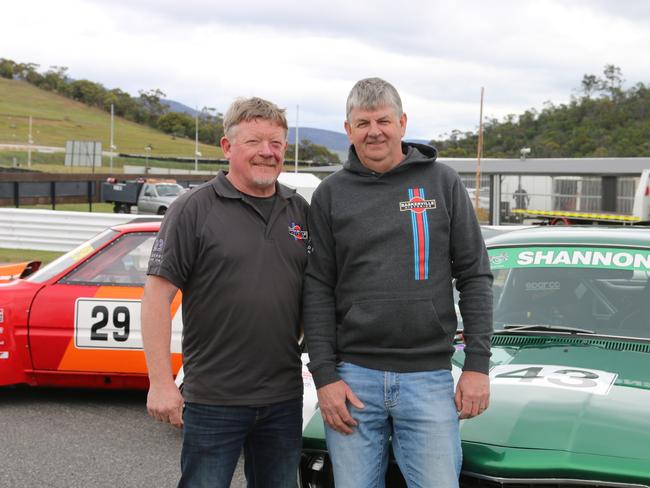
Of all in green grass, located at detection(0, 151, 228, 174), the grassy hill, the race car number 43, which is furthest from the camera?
the grassy hill

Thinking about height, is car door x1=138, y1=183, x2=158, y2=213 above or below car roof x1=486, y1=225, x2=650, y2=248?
below

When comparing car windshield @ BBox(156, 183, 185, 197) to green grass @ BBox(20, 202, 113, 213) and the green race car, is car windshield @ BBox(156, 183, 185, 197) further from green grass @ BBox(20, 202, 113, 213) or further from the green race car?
the green race car

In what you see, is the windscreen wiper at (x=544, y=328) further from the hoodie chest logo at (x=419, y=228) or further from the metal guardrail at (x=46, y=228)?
the metal guardrail at (x=46, y=228)

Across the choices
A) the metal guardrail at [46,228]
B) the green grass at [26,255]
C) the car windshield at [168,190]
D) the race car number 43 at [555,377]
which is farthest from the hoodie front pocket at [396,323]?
the car windshield at [168,190]

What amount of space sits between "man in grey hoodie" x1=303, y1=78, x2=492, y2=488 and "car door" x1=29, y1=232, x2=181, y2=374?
9.68 ft

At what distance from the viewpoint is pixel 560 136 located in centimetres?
8075

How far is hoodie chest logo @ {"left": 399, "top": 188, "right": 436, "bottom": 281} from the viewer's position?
262 centimetres

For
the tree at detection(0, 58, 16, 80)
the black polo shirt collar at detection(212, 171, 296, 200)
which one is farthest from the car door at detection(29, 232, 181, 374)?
the tree at detection(0, 58, 16, 80)

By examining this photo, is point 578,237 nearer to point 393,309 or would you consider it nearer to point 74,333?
point 393,309

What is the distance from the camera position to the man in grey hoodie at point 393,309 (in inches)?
102

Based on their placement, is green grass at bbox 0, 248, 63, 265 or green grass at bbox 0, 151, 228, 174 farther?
green grass at bbox 0, 151, 228, 174

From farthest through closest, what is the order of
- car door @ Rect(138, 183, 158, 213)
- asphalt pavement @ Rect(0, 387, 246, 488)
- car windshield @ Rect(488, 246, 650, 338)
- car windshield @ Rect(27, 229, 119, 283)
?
car door @ Rect(138, 183, 158, 213) → car windshield @ Rect(27, 229, 119, 283) → asphalt pavement @ Rect(0, 387, 246, 488) → car windshield @ Rect(488, 246, 650, 338)

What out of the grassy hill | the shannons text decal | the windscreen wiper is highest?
the grassy hill

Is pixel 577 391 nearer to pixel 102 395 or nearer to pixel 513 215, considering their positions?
pixel 102 395
